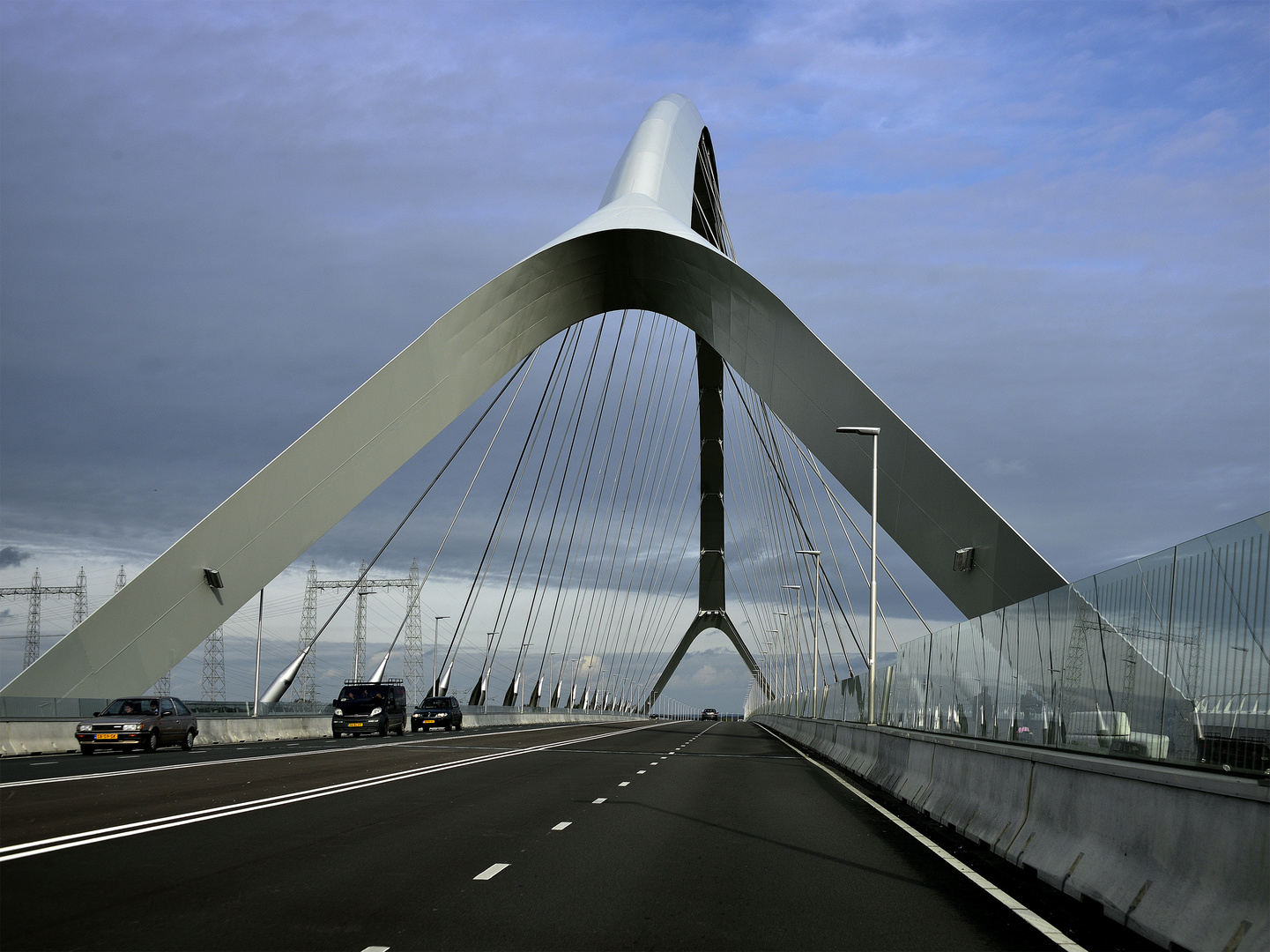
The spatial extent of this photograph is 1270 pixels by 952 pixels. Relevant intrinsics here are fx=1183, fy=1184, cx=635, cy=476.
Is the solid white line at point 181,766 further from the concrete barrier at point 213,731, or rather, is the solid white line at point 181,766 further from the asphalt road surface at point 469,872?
the concrete barrier at point 213,731

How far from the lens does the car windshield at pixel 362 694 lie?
41.9 meters

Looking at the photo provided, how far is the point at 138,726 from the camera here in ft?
91.0

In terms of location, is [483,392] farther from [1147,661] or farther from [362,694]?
[1147,661]

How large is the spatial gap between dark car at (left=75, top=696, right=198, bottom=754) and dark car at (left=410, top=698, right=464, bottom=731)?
18985 millimetres

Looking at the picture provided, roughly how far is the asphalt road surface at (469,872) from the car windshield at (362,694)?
24.5 m

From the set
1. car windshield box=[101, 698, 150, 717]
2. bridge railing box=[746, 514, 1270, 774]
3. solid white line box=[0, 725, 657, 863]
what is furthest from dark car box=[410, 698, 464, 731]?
bridge railing box=[746, 514, 1270, 774]

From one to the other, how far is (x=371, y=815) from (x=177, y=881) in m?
4.82

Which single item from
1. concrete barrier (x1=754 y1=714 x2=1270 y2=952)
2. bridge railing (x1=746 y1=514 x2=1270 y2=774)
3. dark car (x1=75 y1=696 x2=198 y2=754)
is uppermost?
bridge railing (x1=746 y1=514 x2=1270 y2=774)

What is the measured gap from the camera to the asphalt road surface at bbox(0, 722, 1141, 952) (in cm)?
669

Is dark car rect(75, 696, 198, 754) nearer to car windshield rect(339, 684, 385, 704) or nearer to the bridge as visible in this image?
the bridge

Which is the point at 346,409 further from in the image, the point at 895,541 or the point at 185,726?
the point at 895,541

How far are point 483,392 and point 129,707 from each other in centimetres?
1327

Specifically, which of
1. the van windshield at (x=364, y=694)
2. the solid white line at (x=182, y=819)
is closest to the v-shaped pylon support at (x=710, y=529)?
the van windshield at (x=364, y=694)

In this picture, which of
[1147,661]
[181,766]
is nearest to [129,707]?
[181,766]
